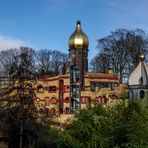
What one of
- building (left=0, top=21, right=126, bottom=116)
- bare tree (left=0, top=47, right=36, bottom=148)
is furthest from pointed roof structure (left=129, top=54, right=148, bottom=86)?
bare tree (left=0, top=47, right=36, bottom=148)

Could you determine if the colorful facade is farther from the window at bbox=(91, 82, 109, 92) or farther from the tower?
the tower

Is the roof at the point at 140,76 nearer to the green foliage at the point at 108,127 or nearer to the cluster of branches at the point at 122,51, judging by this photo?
the cluster of branches at the point at 122,51

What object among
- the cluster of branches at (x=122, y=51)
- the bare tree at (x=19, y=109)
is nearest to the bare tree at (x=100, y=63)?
the cluster of branches at (x=122, y=51)

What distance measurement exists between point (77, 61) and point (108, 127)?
102 ft

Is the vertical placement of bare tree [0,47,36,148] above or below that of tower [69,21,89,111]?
below

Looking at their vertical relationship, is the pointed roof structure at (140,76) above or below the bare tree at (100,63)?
below

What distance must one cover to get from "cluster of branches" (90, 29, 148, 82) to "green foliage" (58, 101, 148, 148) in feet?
112

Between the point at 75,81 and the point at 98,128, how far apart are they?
29912 mm

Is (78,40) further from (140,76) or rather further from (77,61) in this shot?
(140,76)

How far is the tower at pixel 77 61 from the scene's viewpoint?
4684 centimetres

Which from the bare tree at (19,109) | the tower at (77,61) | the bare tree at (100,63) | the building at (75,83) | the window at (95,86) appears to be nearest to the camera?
the bare tree at (19,109)

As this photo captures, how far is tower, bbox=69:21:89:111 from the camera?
46.8m

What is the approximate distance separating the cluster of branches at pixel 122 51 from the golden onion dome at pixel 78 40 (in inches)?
231

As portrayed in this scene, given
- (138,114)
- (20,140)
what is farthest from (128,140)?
(20,140)
